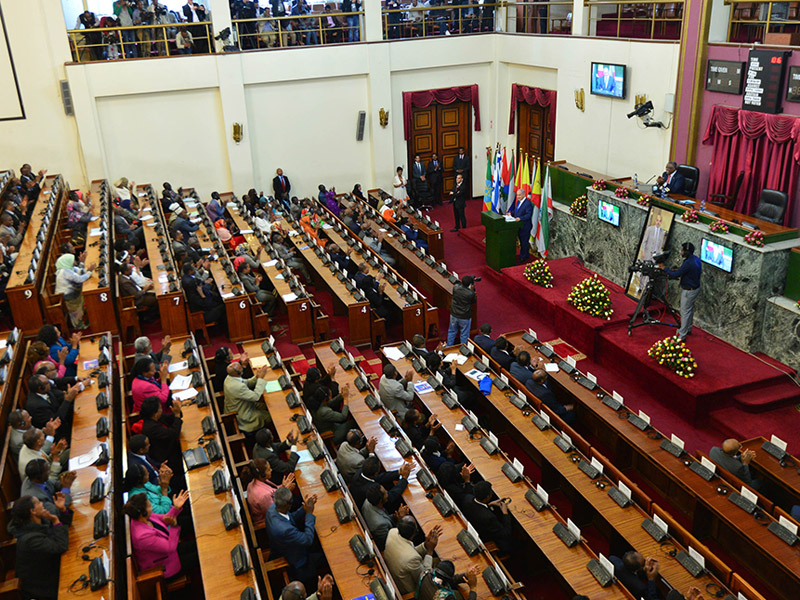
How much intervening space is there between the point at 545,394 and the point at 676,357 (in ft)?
6.75

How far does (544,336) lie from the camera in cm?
1066

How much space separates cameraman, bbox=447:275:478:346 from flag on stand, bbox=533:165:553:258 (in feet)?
11.1

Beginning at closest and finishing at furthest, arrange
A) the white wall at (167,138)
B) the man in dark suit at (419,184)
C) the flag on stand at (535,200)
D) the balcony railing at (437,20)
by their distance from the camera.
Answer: the flag on stand at (535,200), the white wall at (167,138), the balcony railing at (437,20), the man in dark suit at (419,184)

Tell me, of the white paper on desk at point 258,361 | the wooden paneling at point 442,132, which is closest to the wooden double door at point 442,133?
the wooden paneling at point 442,132

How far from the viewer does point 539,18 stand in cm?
1591

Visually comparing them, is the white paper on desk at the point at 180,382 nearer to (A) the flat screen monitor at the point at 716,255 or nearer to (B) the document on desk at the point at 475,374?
(B) the document on desk at the point at 475,374

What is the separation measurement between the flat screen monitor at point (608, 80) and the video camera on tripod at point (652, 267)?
4.03 metres

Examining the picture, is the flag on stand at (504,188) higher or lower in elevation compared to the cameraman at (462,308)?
higher

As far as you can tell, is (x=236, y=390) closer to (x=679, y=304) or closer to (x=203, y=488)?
(x=203, y=488)

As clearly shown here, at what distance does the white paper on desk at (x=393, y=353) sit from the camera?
343 inches

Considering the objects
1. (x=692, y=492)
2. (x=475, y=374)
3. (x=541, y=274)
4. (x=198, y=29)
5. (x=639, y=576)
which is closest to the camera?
(x=639, y=576)

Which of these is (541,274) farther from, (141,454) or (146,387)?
(141,454)

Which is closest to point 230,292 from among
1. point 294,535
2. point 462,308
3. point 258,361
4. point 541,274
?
point 258,361

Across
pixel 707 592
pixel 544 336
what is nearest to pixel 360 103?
pixel 544 336
